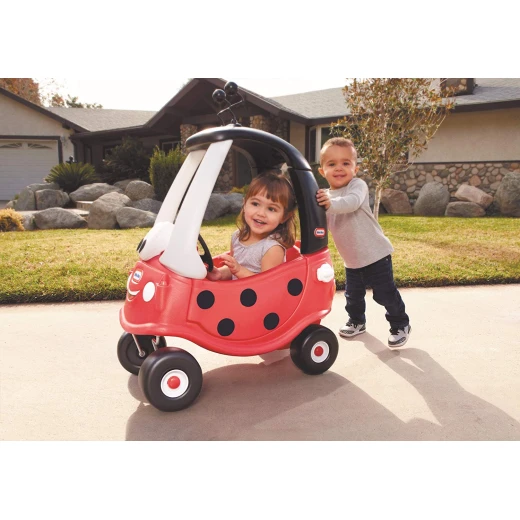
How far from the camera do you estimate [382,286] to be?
3.02m

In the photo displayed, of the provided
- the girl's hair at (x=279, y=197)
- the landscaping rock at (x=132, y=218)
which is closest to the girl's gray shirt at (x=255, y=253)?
the girl's hair at (x=279, y=197)

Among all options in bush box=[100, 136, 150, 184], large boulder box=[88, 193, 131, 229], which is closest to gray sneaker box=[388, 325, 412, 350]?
large boulder box=[88, 193, 131, 229]

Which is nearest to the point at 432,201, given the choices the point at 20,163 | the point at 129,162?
the point at 129,162

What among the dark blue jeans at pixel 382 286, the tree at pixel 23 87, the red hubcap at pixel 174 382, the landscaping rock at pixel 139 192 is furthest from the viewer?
the tree at pixel 23 87

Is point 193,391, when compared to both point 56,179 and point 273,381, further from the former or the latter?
point 56,179

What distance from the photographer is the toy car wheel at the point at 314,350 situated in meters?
2.61

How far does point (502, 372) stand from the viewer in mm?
2684

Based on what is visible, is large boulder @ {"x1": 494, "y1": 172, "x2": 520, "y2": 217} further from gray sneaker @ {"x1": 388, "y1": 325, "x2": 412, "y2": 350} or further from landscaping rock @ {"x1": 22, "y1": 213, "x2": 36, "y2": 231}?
landscaping rock @ {"x1": 22, "y1": 213, "x2": 36, "y2": 231}

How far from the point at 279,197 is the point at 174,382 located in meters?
1.09

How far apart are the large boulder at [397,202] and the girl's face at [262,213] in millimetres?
10764

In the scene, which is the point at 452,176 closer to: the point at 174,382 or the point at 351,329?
the point at 351,329

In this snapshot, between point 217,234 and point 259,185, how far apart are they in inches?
217

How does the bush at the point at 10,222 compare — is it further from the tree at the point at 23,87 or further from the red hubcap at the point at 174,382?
the tree at the point at 23,87

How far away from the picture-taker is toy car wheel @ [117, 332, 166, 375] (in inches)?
103
